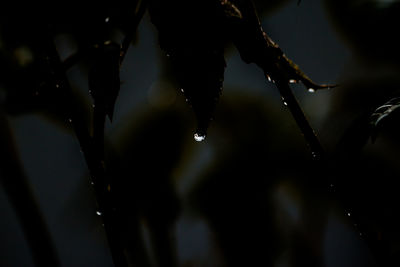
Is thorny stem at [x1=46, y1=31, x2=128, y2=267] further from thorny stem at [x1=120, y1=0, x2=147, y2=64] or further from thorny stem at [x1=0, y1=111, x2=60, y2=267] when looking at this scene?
thorny stem at [x1=0, y1=111, x2=60, y2=267]

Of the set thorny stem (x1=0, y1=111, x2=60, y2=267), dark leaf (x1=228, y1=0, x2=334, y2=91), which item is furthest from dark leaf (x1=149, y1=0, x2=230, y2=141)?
thorny stem (x1=0, y1=111, x2=60, y2=267)

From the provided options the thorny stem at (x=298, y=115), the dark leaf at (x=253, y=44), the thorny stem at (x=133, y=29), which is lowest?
the thorny stem at (x=298, y=115)

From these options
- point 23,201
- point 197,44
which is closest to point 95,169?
point 197,44

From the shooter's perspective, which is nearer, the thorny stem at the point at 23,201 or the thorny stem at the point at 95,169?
the thorny stem at the point at 95,169

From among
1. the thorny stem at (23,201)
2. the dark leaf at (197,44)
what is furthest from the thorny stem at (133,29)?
the thorny stem at (23,201)

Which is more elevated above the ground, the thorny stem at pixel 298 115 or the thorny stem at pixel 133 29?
the thorny stem at pixel 133 29

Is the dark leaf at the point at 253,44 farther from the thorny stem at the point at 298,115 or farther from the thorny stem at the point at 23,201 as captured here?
the thorny stem at the point at 23,201

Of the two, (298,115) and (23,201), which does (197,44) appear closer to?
(298,115)
